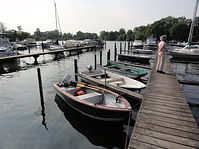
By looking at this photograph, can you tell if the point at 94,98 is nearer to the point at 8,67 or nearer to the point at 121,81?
the point at 121,81

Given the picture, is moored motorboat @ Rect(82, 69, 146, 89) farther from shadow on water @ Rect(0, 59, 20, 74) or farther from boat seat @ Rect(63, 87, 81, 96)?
shadow on water @ Rect(0, 59, 20, 74)

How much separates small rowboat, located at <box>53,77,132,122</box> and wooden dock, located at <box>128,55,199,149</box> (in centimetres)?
123

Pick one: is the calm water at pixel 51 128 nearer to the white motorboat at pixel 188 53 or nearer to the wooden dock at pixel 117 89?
the wooden dock at pixel 117 89

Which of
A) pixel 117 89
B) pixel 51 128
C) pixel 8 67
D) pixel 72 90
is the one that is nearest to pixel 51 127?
pixel 51 128

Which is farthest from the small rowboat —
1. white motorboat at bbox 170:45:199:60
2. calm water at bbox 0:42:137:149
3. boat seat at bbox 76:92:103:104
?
white motorboat at bbox 170:45:199:60

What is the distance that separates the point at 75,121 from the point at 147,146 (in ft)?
15.1

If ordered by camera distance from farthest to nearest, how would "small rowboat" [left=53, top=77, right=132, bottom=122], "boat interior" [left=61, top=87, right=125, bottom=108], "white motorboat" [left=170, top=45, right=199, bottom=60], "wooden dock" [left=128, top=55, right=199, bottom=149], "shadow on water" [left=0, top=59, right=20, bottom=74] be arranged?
"white motorboat" [left=170, top=45, right=199, bottom=60] → "shadow on water" [left=0, top=59, right=20, bottom=74] → "boat interior" [left=61, top=87, right=125, bottom=108] → "small rowboat" [left=53, top=77, right=132, bottom=122] → "wooden dock" [left=128, top=55, right=199, bottom=149]

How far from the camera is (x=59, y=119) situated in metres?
7.01

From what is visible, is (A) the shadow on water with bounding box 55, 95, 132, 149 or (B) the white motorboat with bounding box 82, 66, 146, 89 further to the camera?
(B) the white motorboat with bounding box 82, 66, 146, 89

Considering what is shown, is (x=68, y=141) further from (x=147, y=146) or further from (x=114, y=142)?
(x=147, y=146)

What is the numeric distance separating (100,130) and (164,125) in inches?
126

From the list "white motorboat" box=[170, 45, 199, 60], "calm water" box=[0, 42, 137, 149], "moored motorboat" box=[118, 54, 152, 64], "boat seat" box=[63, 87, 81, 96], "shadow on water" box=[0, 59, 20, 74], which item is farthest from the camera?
"white motorboat" box=[170, 45, 199, 60]

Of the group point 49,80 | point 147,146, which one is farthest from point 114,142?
point 49,80

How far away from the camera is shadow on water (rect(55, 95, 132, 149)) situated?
5352mm
